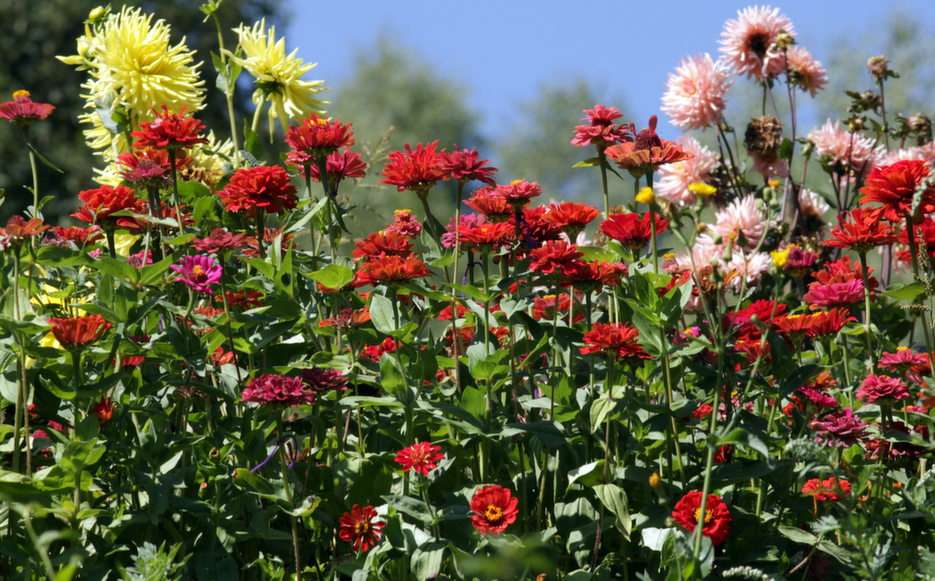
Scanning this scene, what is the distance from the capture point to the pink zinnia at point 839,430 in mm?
2570

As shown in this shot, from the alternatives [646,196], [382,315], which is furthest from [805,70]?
[382,315]

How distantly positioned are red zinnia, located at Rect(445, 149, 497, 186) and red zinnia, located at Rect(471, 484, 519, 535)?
2.44ft

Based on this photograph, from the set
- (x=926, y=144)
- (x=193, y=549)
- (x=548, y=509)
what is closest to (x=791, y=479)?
(x=548, y=509)

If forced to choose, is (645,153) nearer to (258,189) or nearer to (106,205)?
(258,189)

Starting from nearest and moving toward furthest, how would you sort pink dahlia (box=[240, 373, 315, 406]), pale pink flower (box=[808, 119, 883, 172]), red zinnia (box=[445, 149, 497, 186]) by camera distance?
1. pink dahlia (box=[240, 373, 315, 406])
2. red zinnia (box=[445, 149, 497, 186])
3. pale pink flower (box=[808, 119, 883, 172])

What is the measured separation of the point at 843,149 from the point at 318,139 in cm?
265

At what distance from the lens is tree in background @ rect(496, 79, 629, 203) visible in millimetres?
34062

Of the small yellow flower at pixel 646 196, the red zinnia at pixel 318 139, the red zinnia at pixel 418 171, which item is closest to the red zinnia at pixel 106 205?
the red zinnia at pixel 318 139

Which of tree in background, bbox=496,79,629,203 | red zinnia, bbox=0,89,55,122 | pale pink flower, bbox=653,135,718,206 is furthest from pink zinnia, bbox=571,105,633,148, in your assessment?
tree in background, bbox=496,79,629,203

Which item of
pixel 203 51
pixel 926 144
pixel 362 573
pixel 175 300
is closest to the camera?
pixel 362 573

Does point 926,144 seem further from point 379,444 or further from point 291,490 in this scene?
point 291,490

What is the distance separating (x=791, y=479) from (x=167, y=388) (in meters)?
1.55

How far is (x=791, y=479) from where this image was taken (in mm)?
2695

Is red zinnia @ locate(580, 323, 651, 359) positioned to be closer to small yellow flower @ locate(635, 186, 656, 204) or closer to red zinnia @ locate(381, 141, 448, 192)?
small yellow flower @ locate(635, 186, 656, 204)
